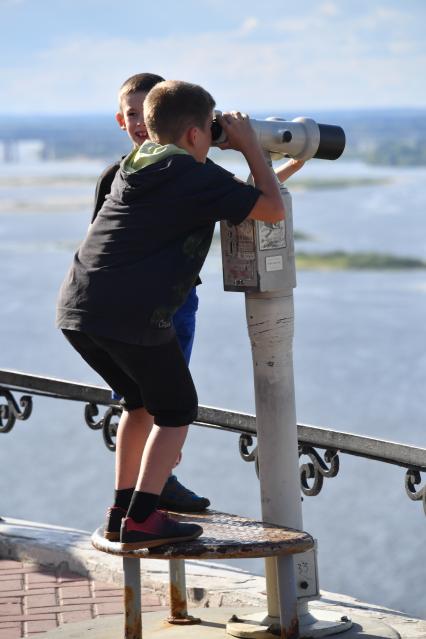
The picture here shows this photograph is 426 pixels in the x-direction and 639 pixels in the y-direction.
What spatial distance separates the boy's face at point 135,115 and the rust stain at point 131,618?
1.30 m

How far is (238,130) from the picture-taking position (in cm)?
354

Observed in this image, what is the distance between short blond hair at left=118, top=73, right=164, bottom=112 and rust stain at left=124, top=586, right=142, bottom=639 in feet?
4.72

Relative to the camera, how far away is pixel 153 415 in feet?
11.5

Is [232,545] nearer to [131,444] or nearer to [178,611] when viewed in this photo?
[131,444]

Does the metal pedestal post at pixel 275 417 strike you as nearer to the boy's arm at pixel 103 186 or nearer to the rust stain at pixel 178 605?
the rust stain at pixel 178 605

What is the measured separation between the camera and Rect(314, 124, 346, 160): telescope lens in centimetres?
379

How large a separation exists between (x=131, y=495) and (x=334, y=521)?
16.6 feet

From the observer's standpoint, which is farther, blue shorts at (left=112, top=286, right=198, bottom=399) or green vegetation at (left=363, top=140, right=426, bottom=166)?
green vegetation at (left=363, top=140, right=426, bottom=166)

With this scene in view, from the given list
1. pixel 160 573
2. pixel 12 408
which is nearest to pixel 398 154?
pixel 12 408

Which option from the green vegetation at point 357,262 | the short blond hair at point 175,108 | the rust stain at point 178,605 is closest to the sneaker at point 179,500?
the rust stain at point 178,605

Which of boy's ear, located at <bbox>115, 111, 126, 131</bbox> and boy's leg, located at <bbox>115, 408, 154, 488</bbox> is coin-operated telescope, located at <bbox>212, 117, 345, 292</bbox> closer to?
boy's leg, located at <bbox>115, 408, 154, 488</bbox>

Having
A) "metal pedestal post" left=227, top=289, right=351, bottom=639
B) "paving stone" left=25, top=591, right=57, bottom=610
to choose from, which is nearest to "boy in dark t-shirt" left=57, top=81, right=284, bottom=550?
"metal pedestal post" left=227, top=289, right=351, bottom=639

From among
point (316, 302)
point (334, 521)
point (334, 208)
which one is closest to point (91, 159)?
point (334, 208)

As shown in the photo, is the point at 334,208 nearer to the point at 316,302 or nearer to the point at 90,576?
the point at 316,302
